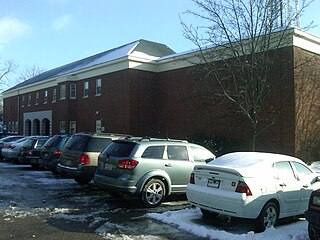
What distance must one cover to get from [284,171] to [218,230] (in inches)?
76.1

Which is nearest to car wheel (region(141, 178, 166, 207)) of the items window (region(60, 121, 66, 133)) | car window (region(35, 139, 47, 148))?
car window (region(35, 139, 47, 148))

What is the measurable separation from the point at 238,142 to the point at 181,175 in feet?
47.4

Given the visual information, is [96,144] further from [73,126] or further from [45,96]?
[45,96]

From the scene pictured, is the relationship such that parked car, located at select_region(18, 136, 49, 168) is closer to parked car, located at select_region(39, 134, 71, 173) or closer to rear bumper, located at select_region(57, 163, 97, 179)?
parked car, located at select_region(39, 134, 71, 173)

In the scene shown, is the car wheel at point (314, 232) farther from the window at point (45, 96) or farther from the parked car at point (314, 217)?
the window at point (45, 96)

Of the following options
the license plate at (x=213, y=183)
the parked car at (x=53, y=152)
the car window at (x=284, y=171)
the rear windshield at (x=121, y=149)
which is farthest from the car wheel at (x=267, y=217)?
the parked car at (x=53, y=152)

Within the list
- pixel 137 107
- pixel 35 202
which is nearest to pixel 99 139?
pixel 35 202

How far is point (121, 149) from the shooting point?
9914 millimetres

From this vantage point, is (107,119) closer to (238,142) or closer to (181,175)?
(238,142)

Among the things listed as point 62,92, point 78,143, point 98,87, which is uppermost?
point 62,92

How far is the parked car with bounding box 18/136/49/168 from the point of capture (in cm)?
1791

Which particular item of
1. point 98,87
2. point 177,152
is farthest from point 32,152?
point 98,87

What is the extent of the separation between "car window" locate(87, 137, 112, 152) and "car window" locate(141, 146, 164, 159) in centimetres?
265

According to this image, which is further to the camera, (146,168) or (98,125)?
(98,125)
